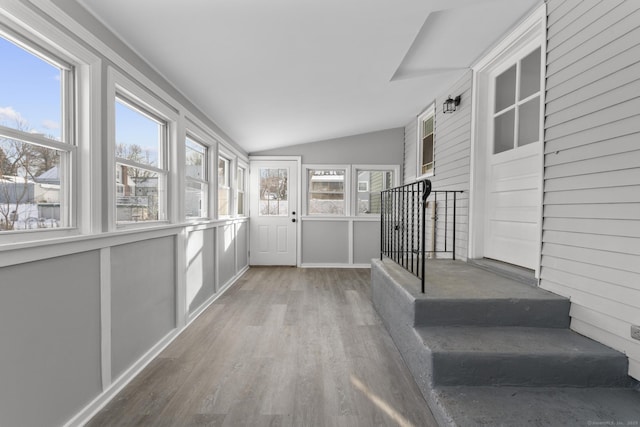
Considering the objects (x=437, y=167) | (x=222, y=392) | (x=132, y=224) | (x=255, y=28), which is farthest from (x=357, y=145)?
(x=222, y=392)

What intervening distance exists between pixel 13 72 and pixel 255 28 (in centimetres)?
129

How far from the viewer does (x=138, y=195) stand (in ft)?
7.73

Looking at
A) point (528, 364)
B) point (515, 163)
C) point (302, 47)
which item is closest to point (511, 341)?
point (528, 364)

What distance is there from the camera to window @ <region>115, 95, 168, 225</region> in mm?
2141

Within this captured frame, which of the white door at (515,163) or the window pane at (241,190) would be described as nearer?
the white door at (515,163)

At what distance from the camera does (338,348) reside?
2527 mm

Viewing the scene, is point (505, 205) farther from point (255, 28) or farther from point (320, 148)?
point (320, 148)

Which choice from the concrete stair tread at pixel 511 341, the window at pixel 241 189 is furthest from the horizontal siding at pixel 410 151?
the concrete stair tread at pixel 511 341

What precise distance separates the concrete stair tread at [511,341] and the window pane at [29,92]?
7.42ft

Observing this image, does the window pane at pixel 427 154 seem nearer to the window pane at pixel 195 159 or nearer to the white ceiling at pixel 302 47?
the white ceiling at pixel 302 47

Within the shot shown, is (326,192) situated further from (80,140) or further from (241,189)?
(80,140)

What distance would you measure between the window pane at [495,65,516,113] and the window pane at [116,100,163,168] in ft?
10.1

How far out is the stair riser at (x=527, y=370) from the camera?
1.68m

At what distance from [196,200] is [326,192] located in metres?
2.91
